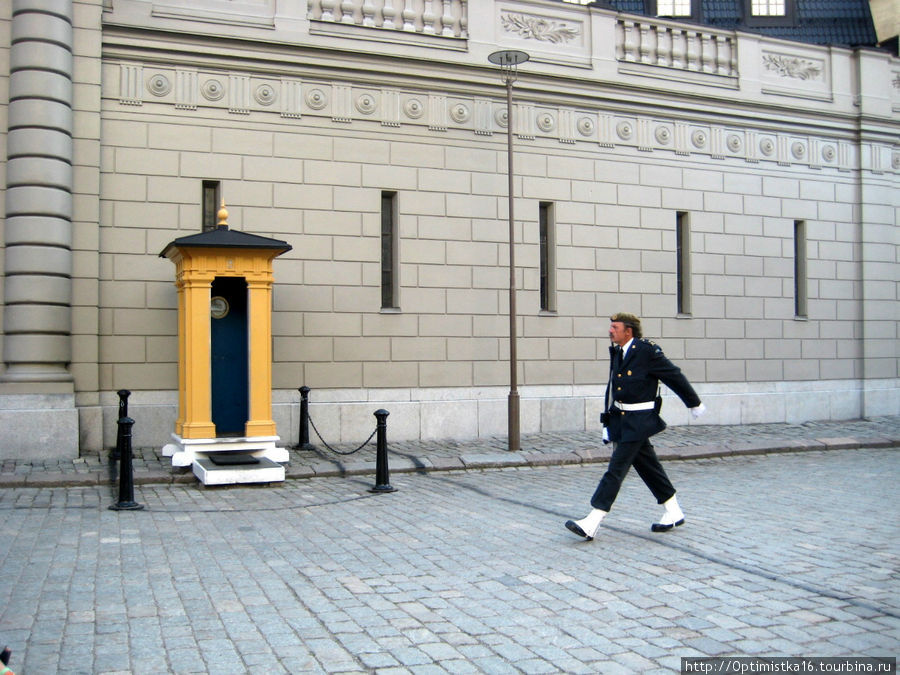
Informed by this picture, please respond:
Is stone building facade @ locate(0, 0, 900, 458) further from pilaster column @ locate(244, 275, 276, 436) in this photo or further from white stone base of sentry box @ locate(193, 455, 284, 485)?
white stone base of sentry box @ locate(193, 455, 284, 485)

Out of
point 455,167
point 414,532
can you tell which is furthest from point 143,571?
point 455,167

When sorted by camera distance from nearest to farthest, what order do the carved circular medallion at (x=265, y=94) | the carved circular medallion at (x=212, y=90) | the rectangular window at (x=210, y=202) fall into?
the carved circular medallion at (x=212, y=90), the rectangular window at (x=210, y=202), the carved circular medallion at (x=265, y=94)

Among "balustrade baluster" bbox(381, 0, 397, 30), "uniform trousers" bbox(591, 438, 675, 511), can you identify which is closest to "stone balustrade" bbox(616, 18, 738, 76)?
"balustrade baluster" bbox(381, 0, 397, 30)

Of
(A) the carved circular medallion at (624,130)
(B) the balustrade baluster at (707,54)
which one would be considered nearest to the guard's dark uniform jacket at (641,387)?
(A) the carved circular medallion at (624,130)

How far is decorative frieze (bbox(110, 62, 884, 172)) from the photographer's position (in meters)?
13.6

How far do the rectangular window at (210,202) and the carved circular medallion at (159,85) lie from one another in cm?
149

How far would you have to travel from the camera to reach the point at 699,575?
644 cm

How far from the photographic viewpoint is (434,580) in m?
6.39

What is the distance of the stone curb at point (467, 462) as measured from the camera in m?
10.7

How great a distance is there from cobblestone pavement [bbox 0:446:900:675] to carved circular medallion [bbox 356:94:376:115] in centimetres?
691

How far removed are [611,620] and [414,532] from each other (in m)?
3.05

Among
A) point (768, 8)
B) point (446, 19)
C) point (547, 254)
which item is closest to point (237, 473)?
point (547, 254)

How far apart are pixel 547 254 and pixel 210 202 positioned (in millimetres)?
5939

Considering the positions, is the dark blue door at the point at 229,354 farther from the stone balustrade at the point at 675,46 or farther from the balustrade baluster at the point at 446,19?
the stone balustrade at the point at 675,46
